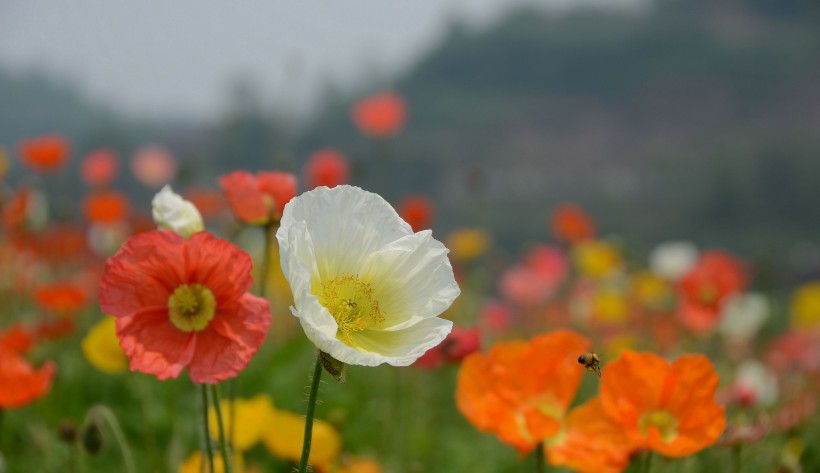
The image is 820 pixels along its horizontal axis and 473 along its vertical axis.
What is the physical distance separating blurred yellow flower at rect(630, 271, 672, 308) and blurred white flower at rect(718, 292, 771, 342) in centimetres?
49

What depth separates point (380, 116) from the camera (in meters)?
4.82

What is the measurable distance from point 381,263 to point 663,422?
571mm

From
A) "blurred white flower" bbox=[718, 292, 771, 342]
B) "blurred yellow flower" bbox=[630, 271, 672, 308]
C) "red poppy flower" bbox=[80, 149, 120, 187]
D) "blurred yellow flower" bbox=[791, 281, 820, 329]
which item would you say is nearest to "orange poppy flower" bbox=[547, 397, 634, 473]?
"blurred white flower" bbox=[718, 292, 771, 342]

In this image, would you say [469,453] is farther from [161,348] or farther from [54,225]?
[54,225]

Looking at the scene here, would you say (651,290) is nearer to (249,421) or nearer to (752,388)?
(752,388)

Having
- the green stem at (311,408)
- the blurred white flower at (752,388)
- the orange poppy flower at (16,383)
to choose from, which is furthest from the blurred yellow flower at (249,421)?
the blurred white flower at (752,388)

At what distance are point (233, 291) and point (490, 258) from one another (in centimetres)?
460

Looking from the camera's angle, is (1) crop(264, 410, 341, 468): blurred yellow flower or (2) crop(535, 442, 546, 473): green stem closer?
(2) crop(535, 442, 546, 473): green stem

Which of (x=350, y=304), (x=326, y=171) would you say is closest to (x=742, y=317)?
(x=326, y=171)

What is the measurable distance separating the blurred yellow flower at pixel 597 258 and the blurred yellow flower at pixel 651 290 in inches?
16.9

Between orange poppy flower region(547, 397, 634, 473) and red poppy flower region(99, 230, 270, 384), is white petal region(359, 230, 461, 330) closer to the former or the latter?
red poppy flower region(99, 230, 270, 384)

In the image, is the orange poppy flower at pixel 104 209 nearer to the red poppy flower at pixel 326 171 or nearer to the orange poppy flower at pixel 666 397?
the red poppy flower at pixel 326 171

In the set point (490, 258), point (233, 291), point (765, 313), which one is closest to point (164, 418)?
point (233, 291)

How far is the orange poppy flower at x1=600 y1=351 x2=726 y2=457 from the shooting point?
1.30 m
